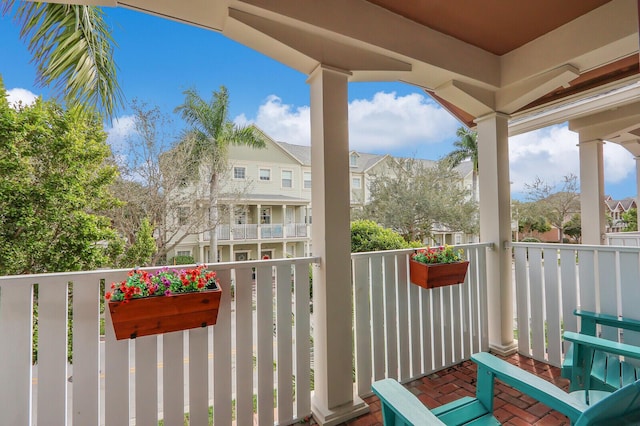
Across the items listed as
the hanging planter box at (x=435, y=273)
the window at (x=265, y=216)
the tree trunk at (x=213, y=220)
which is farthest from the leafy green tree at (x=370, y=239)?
the hanging planter box at (x=435, y=273)

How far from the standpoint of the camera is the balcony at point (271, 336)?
1.39 metres

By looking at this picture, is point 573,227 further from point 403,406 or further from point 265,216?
point 403,406

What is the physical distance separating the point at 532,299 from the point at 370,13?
2756 mm

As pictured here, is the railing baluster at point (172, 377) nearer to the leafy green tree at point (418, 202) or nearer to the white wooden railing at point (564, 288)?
the white wooden railing at point (564, 288)

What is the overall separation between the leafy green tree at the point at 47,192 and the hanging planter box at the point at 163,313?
4571 millimetres

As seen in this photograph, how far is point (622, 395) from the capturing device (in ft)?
2.54

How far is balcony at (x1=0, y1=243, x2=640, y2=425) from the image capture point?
4.56 feet

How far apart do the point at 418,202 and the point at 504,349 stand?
851 cm

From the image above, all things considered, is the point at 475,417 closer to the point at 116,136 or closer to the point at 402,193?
the point at 116,136

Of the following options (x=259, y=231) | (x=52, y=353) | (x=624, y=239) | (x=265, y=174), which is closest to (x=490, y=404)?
(x=52, y=353)

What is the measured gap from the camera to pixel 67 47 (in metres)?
1.88

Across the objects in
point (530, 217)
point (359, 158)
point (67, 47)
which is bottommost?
point (530, 217)

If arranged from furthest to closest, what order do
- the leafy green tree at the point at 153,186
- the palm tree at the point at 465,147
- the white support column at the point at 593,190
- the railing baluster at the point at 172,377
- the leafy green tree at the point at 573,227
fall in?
the palm tree at the point at 465,147
the leafy green tree at the point at 573,227
the leafy green tree at the point at 153,186
the white support column at the point at 593,190
the railing baluster at the point at 172,377

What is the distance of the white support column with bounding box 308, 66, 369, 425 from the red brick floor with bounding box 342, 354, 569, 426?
204 mm
